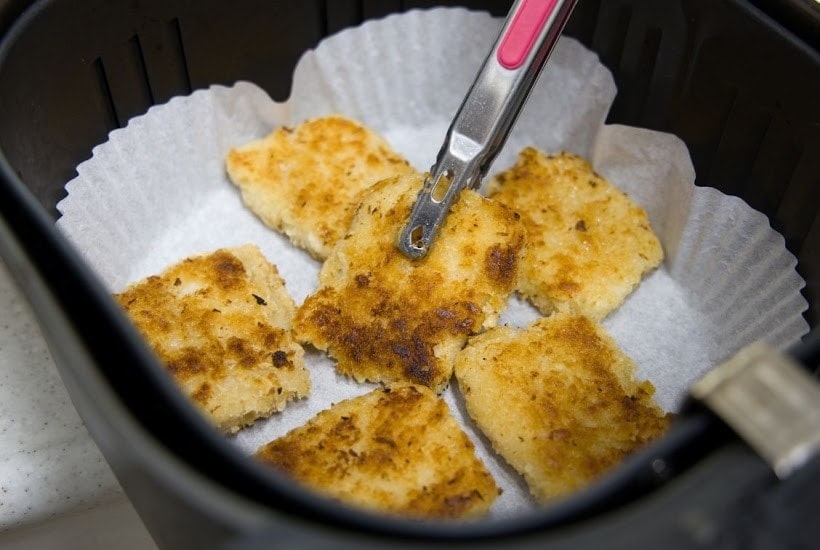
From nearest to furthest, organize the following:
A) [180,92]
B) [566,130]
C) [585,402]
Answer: [585,402]
[180,92]
[566,130]

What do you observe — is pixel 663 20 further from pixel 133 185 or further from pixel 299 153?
pixel 133 185

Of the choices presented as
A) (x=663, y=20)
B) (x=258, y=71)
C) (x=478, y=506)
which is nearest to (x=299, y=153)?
(x=258, y=71)

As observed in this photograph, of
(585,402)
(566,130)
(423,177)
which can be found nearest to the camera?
(585,402)

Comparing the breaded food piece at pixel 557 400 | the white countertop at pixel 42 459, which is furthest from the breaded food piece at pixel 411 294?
the white countertop at pixel 42 459

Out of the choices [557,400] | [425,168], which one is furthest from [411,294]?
[425,168]

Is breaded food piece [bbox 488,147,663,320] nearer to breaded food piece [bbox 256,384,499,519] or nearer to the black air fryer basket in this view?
the black air fryer basket

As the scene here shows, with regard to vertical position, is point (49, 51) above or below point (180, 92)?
above
